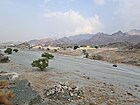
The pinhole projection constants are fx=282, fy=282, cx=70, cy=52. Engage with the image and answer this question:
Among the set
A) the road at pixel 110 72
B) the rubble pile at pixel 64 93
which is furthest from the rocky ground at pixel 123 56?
the rubble pile at pixel 64 93

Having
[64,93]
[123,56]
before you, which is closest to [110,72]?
[64,93]

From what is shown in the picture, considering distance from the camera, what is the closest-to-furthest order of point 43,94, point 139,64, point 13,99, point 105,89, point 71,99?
point 13,99 < point 71,99 < point 43,94 < point 105,89 < point 139,64

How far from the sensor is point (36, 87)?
22250 mm

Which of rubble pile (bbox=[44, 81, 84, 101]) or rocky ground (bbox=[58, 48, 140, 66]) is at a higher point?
rubble pile (bbox=[44, 81, 84, 101])

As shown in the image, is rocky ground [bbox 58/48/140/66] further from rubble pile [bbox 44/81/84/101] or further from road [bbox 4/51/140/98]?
rubble pile [bbox 44/81/84/101]

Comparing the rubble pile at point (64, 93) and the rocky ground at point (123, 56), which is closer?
the rubble pile at point (64, 93)

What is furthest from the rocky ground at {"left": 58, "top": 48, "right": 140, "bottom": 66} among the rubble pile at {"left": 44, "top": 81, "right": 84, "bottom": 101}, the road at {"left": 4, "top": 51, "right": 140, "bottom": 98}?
the rubble pile at {"left": 44, "top": 81, "right": 84, "bottom": 101}

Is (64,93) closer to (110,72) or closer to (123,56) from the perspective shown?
(110,72)

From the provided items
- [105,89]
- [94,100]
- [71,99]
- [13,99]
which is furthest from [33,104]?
[105,89]

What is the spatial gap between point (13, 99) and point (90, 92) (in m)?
7.55

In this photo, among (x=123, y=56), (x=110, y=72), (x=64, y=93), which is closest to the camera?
(x=64, y=93)

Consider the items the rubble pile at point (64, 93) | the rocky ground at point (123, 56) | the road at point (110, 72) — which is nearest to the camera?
the rubble pile at point (64, 93)

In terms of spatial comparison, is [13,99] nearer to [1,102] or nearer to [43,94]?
[1,102]

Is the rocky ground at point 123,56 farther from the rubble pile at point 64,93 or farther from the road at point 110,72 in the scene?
the rubble pile at point 64,93
